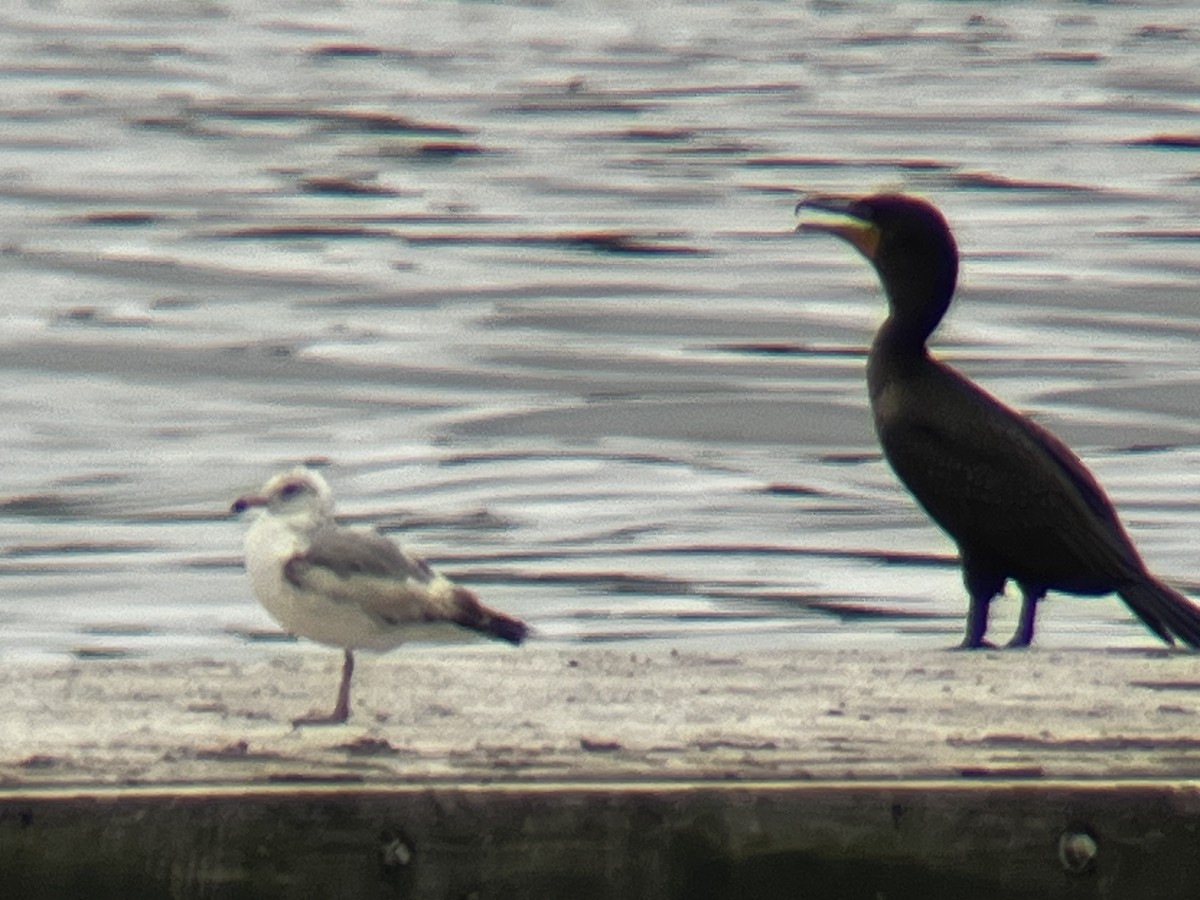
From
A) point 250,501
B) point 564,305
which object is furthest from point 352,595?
point 564,305

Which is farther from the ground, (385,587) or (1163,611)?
(385,587)

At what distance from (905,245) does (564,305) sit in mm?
10952

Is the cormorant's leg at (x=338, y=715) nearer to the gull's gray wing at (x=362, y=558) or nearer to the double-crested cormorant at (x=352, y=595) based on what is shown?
the double-crested cormorant at (x=352, y=595)

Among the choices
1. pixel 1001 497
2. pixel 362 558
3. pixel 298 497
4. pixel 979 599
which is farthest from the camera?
pixel 979 599

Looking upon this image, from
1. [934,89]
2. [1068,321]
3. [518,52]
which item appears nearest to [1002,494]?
[1068,321]

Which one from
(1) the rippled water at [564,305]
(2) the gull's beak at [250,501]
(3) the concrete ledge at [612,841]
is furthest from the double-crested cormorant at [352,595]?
(1) the rippled water at [564,305]

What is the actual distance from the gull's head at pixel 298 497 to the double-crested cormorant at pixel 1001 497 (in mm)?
2183

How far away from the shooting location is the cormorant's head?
8.65 metres

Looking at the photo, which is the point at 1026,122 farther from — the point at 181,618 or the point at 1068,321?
the point at 181,618

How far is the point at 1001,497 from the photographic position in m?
8.06

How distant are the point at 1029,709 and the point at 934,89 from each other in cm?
2539

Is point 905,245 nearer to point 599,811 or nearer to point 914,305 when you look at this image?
point 914,305

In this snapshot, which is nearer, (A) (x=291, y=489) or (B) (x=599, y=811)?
(B) (x=599, y=811)

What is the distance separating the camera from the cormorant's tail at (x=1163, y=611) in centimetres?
780
